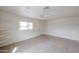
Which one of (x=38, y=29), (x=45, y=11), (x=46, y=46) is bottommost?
(x=46, y=46)

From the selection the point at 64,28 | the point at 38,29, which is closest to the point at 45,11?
the point at 38,29

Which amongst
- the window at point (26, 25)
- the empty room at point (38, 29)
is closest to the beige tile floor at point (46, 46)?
the empty room at point (38, 29)

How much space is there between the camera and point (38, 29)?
143 cm

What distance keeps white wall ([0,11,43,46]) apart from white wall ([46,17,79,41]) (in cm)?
18

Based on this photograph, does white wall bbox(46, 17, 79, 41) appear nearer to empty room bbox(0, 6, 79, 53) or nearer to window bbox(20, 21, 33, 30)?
empty room bbox(0, 6, 79, 53)

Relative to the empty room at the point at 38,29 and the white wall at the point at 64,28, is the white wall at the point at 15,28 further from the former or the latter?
the white wall at the point at 64,28

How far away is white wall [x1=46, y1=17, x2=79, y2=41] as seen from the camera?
135cm

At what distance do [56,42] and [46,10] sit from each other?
1.88 ft

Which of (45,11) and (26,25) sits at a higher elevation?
A: (45,11)

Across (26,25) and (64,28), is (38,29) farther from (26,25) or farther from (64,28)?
(64,28)

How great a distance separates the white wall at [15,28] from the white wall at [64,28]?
0.18 meters

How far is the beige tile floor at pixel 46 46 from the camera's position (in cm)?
133

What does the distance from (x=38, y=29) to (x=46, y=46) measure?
33cm
